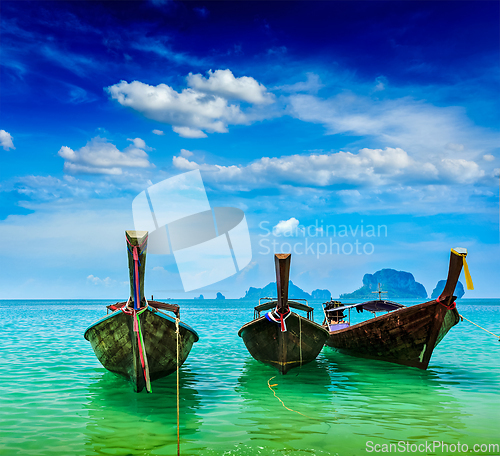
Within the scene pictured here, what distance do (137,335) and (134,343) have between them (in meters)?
0.30

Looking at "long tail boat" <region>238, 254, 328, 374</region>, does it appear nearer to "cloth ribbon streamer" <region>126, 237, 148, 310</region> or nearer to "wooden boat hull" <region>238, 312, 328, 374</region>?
"wooden boat hull" <region>238, 312, 328, 374</region>

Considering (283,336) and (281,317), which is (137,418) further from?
(283,336)

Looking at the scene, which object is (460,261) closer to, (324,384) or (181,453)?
(324,384)

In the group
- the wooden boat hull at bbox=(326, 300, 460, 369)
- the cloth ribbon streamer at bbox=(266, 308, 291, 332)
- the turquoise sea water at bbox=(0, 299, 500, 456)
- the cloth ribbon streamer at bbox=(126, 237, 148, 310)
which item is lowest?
the turquoise sea water at bbox=(0, 299, 500, 456)

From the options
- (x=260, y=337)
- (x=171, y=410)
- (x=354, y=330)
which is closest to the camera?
(x=171, y=410)

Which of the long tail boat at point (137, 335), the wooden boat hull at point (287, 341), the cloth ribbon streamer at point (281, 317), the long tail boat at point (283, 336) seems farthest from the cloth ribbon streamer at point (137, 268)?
the wooden boat hull at point (287, 341)

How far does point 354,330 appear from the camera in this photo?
57.8ft

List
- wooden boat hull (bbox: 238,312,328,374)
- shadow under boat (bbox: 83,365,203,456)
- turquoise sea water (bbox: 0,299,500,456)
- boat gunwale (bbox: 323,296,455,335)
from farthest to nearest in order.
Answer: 1. boat gunwale (bbox: 323,296,455,335)
2. wooden boat hull (bbox: 238,312,328,374)
3. turquoise sea water (bbox: 0,299,500,456)
4. shadow under boat (bbox: 83,365,203,456)

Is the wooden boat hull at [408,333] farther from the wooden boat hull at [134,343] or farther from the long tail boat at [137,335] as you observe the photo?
the wooden boat hull at [134,343]

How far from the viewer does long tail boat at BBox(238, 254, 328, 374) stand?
13.7 m

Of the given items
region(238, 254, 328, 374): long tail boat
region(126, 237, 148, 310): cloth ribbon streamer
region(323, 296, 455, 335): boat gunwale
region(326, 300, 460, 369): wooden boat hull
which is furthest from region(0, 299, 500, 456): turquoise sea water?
region(126, 237, 148, 310): cloth ribbon streamer

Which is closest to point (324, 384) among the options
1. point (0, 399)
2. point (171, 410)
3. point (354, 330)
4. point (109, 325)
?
point (354, 330)

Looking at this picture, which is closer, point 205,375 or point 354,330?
point 205,375

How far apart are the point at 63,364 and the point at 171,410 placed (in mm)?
9676
